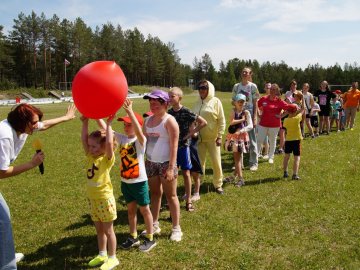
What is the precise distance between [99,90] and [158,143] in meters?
1.50

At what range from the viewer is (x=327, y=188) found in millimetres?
7688

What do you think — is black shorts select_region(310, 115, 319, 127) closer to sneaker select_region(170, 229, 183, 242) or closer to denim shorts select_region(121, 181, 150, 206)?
sneaker select_region(170, 229, 183, 242)

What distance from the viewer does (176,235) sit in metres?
5.34

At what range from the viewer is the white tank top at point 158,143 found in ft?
16.5

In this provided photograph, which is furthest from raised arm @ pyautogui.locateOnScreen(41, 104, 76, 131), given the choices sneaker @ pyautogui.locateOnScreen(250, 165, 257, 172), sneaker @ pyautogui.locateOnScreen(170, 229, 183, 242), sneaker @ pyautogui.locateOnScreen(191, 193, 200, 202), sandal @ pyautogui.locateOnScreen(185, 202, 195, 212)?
sneaker @ pyautogui.locateOnScreen(250, 165, 257, 172)

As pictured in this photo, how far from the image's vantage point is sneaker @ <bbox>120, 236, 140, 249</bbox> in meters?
5.06

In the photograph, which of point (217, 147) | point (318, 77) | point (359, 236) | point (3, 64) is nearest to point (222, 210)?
point (217, 147)

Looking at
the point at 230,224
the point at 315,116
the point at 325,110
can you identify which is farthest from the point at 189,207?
the point at 325,110

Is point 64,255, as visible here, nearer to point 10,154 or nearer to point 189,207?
point 10,154

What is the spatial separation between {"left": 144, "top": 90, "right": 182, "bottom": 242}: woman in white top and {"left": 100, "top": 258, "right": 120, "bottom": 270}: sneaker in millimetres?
1088

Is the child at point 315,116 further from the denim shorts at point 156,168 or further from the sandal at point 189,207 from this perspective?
the denim shorts at point 156,168

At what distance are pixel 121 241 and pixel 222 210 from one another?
2112mm

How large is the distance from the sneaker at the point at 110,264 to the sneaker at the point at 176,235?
1.07 meters

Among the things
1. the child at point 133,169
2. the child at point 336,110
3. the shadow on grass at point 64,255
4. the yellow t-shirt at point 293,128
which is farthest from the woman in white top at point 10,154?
the child at point 336,110
